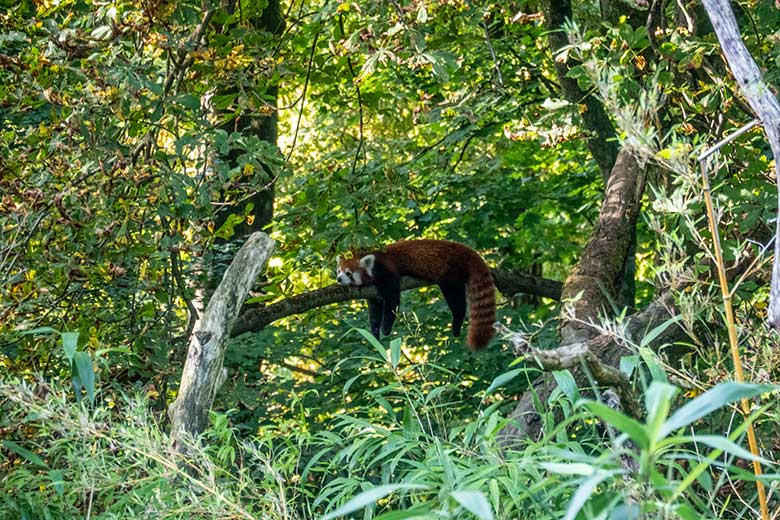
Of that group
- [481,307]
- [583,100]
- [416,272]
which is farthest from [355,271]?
[583,100]

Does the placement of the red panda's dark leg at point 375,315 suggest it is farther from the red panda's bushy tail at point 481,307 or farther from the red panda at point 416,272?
the red panda's bushy tail at point 481,307

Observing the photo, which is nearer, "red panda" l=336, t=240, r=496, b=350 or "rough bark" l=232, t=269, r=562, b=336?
"rough bark" l=232, t=269, r=562, b=336

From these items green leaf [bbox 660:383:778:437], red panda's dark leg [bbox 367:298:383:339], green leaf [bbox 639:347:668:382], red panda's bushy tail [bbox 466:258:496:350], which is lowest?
red panda's dark leg [bbox 367:298:383:339]

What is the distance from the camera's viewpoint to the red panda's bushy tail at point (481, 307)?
6363 millimetres

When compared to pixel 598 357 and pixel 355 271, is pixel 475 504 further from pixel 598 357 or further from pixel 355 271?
pixel 355 271

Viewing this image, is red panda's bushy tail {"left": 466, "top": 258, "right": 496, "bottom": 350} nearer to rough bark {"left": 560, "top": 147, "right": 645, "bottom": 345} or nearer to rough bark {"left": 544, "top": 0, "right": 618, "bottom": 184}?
rough bark {"left": 544, "top": 0, "right": 618, "bottom": 184}

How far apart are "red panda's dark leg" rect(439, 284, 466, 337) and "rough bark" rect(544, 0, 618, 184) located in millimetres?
1335

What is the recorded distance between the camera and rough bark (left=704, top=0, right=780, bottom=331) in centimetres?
187

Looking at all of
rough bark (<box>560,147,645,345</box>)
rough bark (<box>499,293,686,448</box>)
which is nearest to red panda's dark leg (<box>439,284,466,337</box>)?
rough bark (<box>560,147,645,345</box>)

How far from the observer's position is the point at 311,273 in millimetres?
5766

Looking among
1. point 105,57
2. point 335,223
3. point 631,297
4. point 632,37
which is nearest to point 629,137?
point 632,37

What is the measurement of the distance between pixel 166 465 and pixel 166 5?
8.20 ft

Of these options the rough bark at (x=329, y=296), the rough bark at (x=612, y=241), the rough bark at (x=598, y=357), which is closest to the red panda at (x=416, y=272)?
the rough bark at (x=329, y=296)

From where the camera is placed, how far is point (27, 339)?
3.89 metres
